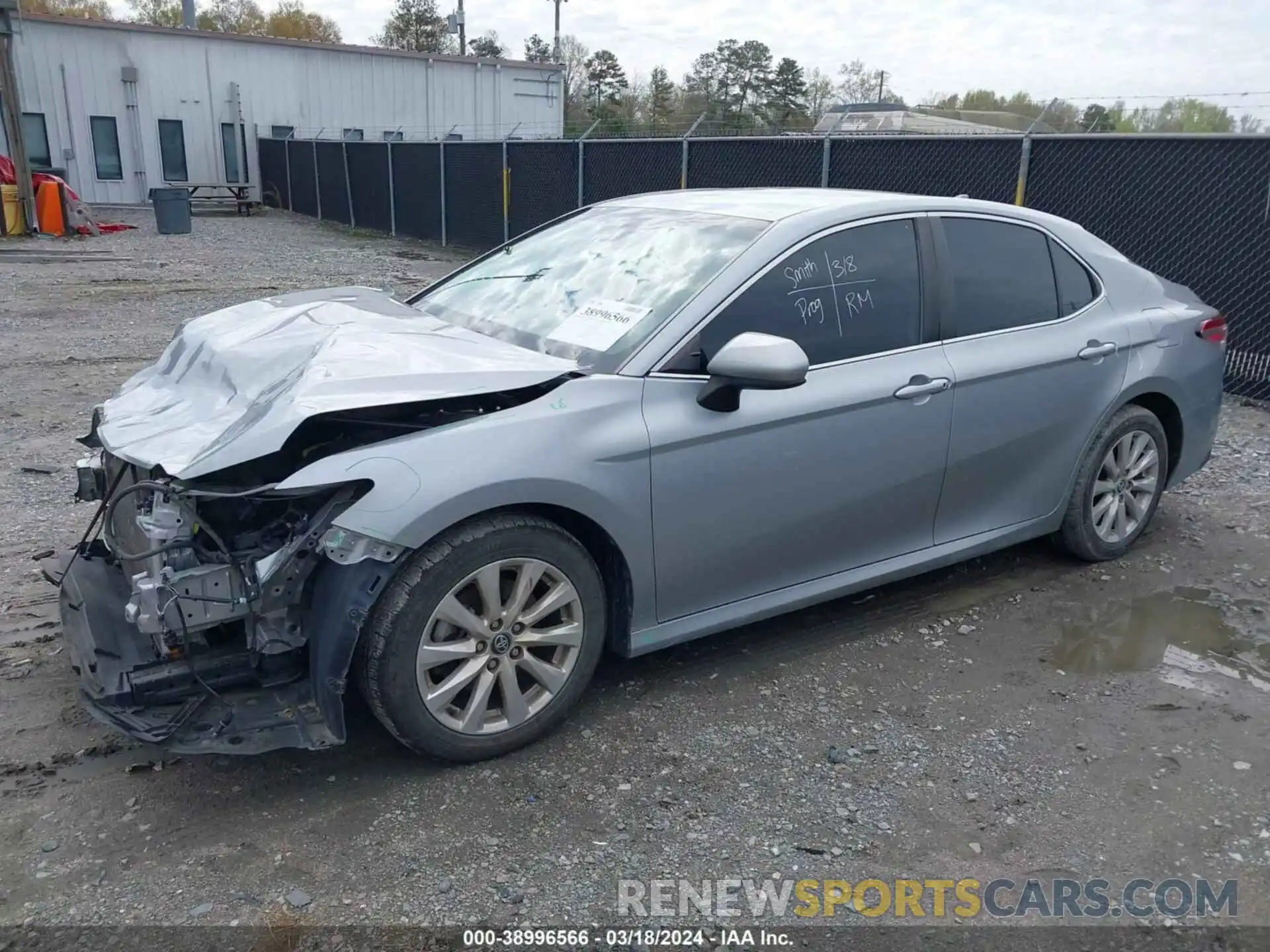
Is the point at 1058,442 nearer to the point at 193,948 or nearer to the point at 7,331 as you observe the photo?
the point at 193,948

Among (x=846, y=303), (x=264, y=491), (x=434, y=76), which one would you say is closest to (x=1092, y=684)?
(x=846, y=303)

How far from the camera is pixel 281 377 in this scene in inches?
133

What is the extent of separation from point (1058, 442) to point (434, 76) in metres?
33.8

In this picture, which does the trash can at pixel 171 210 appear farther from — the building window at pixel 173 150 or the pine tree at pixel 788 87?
the pine tree at pixel 788 87

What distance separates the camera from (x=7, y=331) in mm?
10422

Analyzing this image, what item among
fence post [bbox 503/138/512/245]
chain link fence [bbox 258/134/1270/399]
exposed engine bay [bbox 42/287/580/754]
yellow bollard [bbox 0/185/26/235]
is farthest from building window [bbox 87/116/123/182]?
exposed engine bay [bbox 42/287/580/754]

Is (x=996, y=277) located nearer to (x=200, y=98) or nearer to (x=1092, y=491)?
(x=1092, y=491)

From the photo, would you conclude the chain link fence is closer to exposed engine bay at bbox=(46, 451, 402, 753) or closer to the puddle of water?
the puddle of water

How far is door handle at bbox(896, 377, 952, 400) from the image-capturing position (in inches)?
153

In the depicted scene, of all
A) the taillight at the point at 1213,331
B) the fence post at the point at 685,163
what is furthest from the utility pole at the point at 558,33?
the taillight at the point at 1213,331

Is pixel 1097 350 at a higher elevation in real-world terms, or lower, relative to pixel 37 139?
lower

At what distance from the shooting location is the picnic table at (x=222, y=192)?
94.7ft

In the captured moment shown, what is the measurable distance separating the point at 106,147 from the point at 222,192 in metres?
3.50

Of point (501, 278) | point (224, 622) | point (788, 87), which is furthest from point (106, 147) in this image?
point (788, 87)
